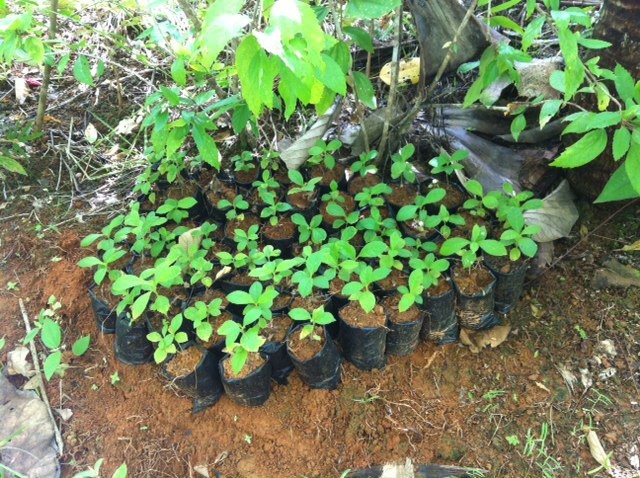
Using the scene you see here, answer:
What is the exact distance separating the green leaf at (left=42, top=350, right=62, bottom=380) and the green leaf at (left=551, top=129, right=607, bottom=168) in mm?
2122

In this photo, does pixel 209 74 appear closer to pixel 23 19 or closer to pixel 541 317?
pixel 23 19

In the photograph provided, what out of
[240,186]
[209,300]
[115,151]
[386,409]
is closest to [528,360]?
[386,409]

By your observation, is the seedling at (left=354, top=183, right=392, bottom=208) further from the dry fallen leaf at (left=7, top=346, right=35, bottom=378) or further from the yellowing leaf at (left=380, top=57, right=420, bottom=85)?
→ the dry fallen leaf at (left=7, top=346, right=35, bottom=378)

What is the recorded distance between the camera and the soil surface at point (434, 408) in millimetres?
1999

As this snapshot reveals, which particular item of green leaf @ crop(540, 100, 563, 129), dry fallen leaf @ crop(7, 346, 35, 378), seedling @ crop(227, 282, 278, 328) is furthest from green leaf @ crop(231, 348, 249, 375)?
green leaf @ crop(540, 100, 563, 129)

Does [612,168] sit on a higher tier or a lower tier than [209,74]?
lower

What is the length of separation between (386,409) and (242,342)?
0.70 metres

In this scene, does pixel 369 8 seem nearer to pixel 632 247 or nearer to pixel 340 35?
pixel 340 35

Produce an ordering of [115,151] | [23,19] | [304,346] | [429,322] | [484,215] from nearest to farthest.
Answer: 1. [23,19]
2. [304,346]
3. [429,322]
4. [484,215]
5. [115,151]

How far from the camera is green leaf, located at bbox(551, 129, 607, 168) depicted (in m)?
1.54

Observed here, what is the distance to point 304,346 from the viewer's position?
2029 mm

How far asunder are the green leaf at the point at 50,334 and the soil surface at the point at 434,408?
167 millimetres

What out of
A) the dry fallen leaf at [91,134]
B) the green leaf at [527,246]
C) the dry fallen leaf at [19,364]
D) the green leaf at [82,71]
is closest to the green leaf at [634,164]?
the green leaf at [527,246]

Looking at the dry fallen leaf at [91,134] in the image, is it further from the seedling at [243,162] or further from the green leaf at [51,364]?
the green leaf at [51,364]
